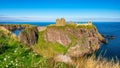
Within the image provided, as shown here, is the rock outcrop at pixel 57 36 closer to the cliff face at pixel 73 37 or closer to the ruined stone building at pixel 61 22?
the cliff face at pixel 73 37

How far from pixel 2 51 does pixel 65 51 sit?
122956mm

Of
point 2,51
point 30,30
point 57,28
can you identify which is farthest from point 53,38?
point 2,51

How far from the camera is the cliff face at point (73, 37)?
138 meters

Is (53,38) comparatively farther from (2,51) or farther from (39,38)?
(2,51)

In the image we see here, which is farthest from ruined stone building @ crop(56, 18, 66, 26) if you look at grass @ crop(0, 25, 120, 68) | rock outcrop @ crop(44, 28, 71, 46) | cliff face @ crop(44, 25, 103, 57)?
grass @ crop(0, 25, 120, 68)

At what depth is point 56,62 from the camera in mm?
12484

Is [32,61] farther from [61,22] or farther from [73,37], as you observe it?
[61,22]

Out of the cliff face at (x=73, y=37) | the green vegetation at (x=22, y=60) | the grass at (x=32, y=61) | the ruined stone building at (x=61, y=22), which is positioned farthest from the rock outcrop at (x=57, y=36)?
the green vegetation at (x=22, y=60)

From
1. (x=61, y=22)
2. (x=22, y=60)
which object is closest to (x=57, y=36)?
(x=61, y=22)

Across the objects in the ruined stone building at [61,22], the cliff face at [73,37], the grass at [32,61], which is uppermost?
the grass at [32,61]

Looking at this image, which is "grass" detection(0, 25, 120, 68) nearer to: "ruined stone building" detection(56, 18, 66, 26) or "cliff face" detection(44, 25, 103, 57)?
"cliff face" detection(44, 25, 103, 57)

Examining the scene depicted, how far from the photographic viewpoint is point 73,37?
14088 cm

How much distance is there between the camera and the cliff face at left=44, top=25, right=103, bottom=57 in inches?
5433

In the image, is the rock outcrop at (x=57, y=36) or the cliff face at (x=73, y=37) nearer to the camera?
the cliff face at (x=73, y=37)
